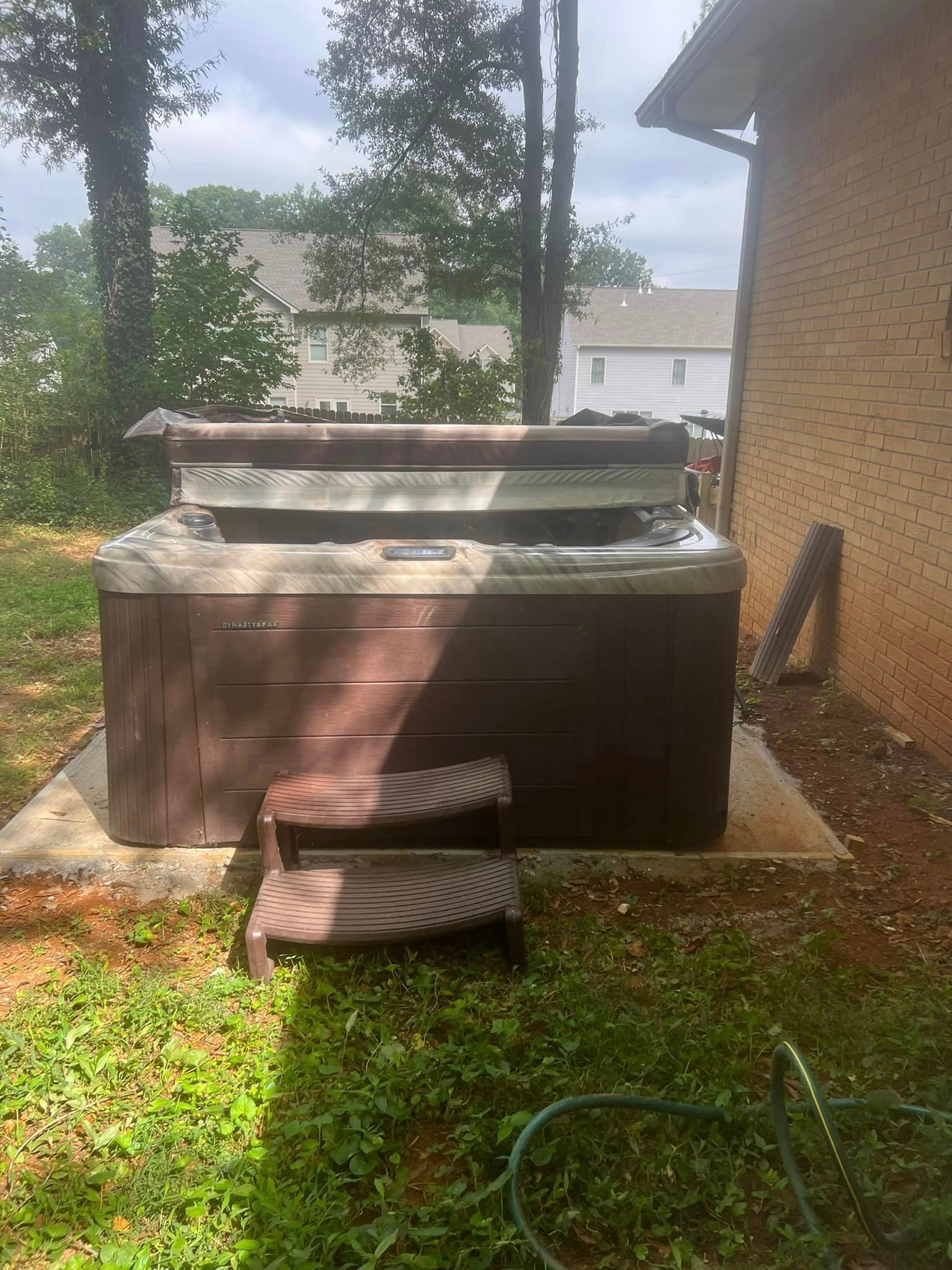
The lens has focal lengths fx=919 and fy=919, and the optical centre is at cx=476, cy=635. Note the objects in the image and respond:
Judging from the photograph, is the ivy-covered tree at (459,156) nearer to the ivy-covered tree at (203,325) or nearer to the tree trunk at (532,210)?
the tree trunk at (532,210)

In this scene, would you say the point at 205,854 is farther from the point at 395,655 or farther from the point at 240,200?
the point at 240,200

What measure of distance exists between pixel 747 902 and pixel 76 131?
10.8 metres

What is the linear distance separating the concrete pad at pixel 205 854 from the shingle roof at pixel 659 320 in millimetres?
30575

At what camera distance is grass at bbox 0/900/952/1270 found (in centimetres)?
149

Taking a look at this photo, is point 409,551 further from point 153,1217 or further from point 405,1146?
point 153,1217

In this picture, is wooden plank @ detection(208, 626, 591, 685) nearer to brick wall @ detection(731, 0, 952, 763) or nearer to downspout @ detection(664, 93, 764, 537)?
brick wall @ detection(731, 0, 952, 763)

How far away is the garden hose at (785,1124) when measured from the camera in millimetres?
1403

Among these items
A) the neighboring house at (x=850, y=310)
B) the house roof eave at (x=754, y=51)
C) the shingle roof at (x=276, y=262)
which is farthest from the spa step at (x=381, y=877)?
the shingle roof at (x=276, y=262)

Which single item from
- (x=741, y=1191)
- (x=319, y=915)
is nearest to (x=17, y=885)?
(x=319, y=915)

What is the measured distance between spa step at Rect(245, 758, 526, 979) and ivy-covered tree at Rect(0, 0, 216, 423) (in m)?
8.92

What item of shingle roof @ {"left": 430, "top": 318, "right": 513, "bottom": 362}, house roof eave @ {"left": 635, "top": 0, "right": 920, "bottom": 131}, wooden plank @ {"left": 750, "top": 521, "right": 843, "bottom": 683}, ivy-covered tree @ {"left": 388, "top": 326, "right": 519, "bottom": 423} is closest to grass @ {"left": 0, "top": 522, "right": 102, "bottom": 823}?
wooden plank @ {"left": 750, "top": 521, "right": 843, "bottom": 683}

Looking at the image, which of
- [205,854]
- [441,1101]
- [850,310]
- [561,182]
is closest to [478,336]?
[561,182]

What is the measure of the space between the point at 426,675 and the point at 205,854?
85 cm

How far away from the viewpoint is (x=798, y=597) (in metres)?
4.51
